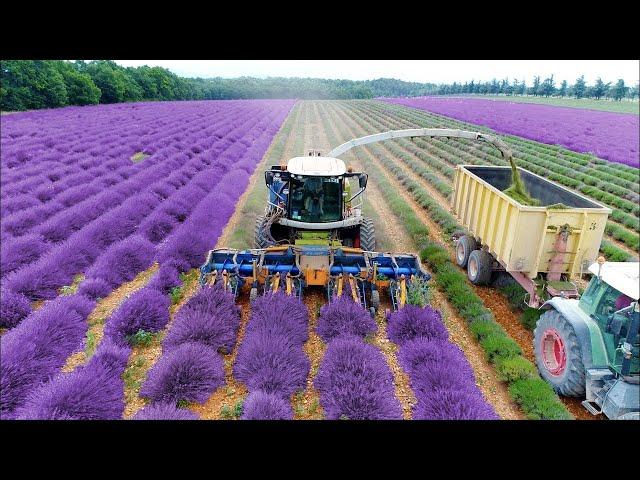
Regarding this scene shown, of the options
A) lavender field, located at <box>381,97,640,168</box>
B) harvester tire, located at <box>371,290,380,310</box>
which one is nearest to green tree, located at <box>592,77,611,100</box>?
lavender field, located at <box>381,97,640,168</box>

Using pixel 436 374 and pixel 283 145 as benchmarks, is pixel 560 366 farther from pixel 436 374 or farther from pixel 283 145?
pixel 283 145

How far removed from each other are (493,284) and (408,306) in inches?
107

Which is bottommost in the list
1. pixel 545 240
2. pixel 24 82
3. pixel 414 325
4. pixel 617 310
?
pixel 414 325

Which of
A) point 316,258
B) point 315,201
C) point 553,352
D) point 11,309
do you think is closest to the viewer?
point 11,309

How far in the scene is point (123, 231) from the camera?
9289 millimetres

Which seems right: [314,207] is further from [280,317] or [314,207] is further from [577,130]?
[577,130]

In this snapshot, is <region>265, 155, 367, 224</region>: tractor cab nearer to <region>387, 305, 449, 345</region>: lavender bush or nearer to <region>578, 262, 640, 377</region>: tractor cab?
<region>387, 305, 449, 345</region>: lavender bush

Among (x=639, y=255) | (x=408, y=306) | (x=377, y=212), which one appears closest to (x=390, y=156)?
(x=377, y=212)

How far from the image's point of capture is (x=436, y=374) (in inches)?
213

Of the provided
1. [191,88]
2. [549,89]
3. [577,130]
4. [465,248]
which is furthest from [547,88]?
[465,248]

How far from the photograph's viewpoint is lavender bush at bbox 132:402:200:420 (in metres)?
4.48

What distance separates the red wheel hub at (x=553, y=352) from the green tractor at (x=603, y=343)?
0.04 feet

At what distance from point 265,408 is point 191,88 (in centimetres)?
6556

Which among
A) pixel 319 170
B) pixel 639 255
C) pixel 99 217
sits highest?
pixel 319 170
